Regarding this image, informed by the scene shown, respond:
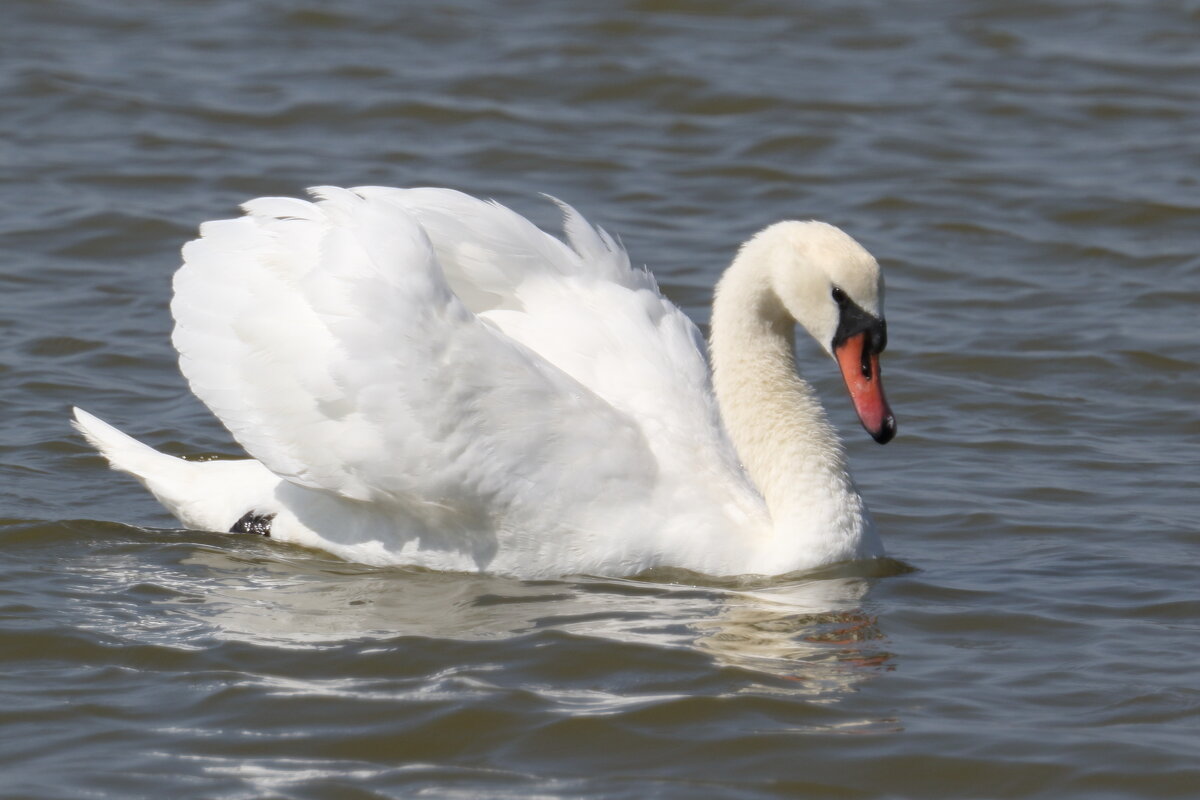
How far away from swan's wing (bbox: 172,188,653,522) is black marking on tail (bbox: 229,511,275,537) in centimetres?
50

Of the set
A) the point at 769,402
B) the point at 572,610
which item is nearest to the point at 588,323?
the point at 769,402

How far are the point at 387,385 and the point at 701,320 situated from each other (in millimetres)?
4172

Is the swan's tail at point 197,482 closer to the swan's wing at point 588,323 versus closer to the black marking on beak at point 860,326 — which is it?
the swan's wing at point 588,323

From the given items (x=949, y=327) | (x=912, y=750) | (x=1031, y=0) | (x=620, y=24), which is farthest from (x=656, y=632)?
(x=1031, y=0)

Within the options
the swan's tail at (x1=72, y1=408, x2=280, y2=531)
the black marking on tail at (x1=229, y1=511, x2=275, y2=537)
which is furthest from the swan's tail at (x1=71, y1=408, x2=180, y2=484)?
the black marking on tail at (x1=229, y1=511, x2=275, y2=537)

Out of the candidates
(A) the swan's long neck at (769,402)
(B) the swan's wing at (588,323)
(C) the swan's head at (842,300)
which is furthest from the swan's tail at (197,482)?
(C) the swan's head at (842,300)

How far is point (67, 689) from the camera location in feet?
19.1

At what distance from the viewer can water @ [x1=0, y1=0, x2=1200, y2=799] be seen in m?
5.52

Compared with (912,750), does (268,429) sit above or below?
above

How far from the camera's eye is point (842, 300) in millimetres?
6730

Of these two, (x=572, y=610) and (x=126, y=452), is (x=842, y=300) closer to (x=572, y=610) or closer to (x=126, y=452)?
(x=572, y=610)

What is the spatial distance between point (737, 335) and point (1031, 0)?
992 cm

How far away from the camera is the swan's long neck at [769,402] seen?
22.7 ft

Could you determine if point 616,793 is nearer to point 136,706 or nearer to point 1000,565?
point 136,706
